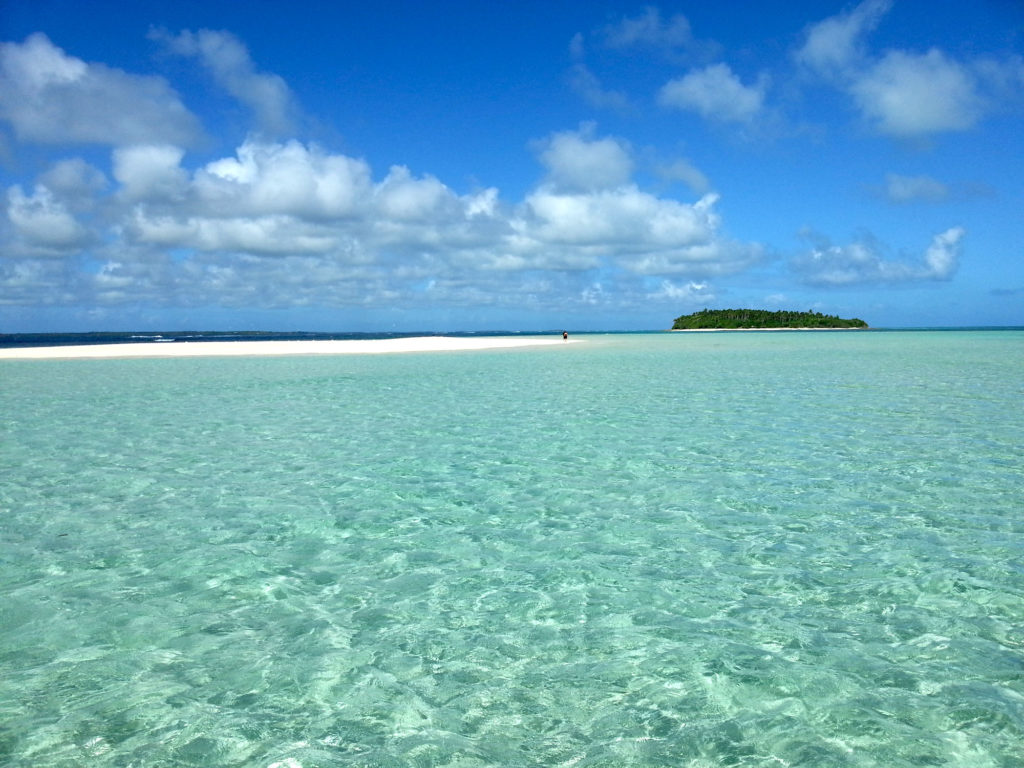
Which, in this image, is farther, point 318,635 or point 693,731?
point 318,635

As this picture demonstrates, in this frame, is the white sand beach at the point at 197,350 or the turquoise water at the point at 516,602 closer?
the turquoise water at the point at 516,602

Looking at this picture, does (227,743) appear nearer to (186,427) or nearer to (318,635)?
(318,635)

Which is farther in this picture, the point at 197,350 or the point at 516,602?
the point at 197,350

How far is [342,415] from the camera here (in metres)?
19.6

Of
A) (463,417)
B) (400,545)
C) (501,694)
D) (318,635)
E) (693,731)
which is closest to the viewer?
(693,731)

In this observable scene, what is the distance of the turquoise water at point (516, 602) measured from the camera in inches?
173

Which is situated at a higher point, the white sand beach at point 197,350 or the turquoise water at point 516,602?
the white sand beach at point 197,350

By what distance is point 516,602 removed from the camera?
6402mm

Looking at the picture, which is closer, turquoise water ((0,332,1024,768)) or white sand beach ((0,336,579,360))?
turquoise water ((0,332,1024,768))

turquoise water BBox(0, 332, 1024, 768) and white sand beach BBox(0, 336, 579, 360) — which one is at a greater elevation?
white sand beach BBox(0, 336, 579, 360)

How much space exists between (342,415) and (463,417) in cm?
365

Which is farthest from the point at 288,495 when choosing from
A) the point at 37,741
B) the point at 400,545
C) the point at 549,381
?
the point at 549,381

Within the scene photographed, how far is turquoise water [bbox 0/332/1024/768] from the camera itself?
4.39 m

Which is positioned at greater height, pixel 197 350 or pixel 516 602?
pixel 197 350
